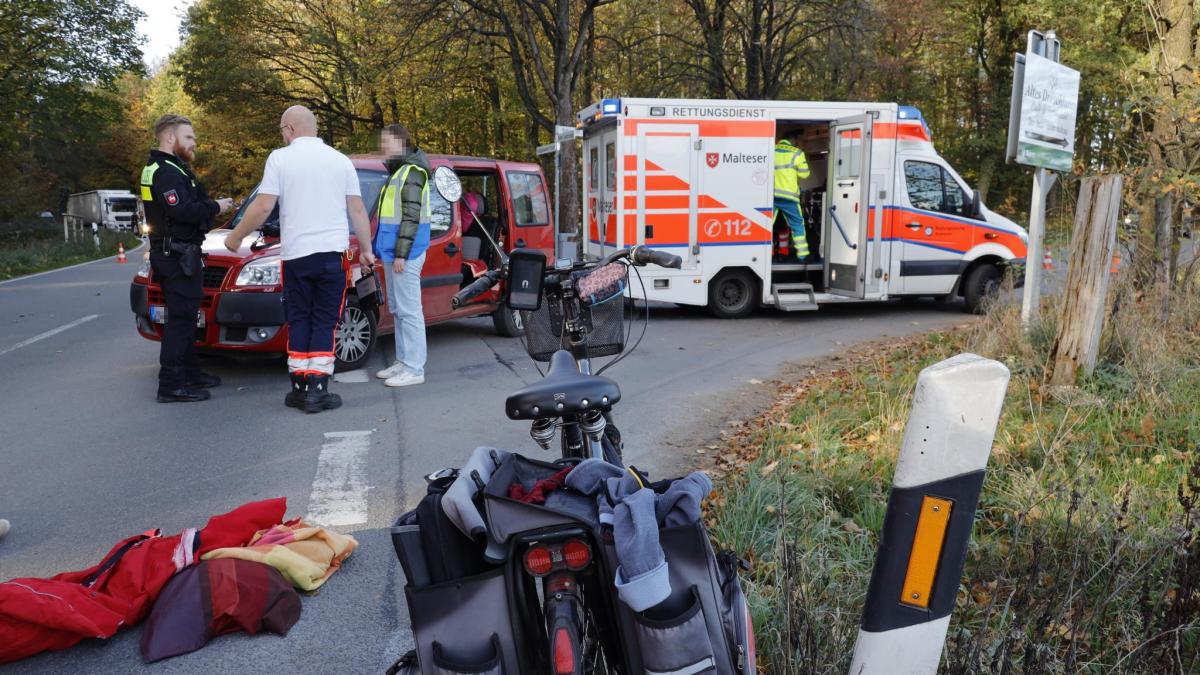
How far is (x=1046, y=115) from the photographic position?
7.73 meters

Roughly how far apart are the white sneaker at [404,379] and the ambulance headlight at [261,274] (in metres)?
1.22

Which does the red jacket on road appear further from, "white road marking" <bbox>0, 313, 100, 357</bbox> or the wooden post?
"white road marking" <bbox>0, 313, 100, 357</bbox>

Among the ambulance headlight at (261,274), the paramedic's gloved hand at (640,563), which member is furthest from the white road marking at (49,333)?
the paramedic's gloved hand at (640,563)

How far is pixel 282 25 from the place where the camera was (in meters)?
31.1

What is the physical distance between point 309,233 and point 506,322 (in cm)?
397

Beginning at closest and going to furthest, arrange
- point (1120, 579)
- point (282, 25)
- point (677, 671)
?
point (677, 671)
point (1120, 579)
point (282, 25)

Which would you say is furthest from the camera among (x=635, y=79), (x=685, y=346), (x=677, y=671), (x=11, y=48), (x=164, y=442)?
(x=11, y=48)

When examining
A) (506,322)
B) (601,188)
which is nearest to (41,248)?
(601,188)

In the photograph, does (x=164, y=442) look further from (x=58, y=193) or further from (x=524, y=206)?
(x=58, y=193)

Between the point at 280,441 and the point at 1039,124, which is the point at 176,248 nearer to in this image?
the point at 280,441

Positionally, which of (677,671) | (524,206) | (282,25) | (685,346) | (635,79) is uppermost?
(282,25)

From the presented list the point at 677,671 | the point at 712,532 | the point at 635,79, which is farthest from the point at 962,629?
the point at 635,79

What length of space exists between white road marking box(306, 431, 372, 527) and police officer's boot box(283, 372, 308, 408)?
2.28 ft

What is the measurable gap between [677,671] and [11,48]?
110ft
